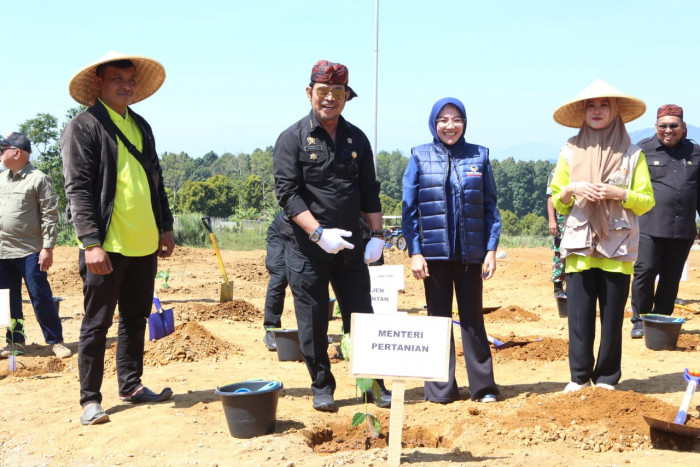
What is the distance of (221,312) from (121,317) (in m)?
3.84

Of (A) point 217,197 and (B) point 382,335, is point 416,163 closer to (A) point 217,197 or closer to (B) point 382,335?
(B) point 382,335

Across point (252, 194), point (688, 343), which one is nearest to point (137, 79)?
point (688, 343)

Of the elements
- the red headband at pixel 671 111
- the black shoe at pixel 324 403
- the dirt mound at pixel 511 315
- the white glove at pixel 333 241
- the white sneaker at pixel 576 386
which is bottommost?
the dirt mound at pixel 511 315

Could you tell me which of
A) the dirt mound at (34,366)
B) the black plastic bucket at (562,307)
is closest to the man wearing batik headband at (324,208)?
the dirt mound at (34,366)

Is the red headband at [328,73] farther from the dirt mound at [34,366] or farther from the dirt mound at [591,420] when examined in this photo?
the dirt mound at [34,366]

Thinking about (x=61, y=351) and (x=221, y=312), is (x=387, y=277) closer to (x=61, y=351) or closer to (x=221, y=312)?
(x=61, y=351)

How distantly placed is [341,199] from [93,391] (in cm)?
195

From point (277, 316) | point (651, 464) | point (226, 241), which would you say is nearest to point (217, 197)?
point (226, 241)

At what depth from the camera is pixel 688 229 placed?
21.7ft

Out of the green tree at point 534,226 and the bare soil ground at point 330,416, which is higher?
the bare soil ground at point 330,416

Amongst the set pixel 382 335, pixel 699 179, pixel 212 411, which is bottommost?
pixel 212 411

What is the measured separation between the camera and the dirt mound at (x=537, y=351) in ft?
20.0

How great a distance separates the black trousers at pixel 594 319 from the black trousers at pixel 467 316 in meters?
0.58

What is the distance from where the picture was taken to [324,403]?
4.40 metres
